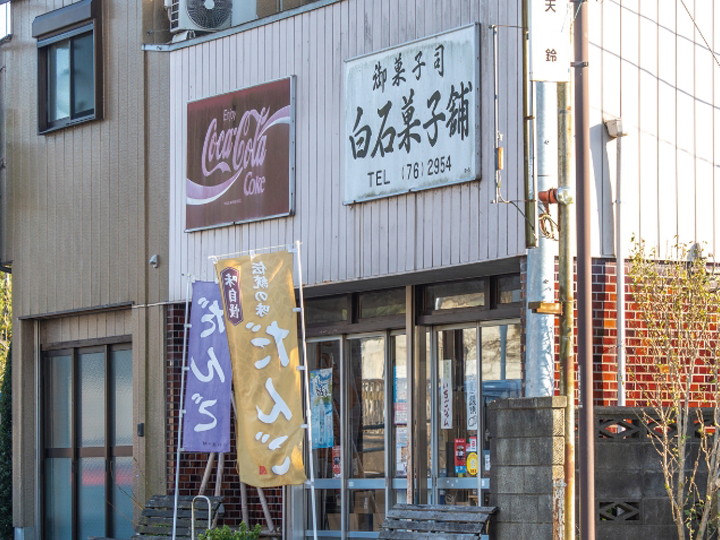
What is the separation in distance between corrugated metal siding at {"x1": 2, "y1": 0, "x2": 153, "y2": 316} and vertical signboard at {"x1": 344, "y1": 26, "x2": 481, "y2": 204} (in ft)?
12.4

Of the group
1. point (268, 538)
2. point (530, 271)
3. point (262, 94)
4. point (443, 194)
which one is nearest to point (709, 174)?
point (443, 194)

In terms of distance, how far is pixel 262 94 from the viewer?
13836 mm

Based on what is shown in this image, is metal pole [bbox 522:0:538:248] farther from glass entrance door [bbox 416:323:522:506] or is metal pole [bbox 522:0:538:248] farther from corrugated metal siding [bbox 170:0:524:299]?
glass entrance door [bbox 416:323:522:506]

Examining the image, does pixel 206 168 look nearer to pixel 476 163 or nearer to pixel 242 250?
pixel 242 250

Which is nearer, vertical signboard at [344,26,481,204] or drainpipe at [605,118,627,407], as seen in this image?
drainpipe at [605,118,627,407]

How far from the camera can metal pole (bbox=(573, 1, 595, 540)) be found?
884 centimetres

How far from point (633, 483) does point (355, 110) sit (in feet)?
16.2

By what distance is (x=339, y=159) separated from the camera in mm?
13016

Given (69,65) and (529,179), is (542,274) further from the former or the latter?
(69,65)

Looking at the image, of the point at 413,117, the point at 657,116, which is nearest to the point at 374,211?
the point at 413,117

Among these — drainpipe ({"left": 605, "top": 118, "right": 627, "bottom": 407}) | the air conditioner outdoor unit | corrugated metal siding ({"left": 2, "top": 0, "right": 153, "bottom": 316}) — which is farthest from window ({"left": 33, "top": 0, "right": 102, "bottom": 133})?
drainpipe ({"left": 605, "top": 118, "right": 627, "bottom": 407})

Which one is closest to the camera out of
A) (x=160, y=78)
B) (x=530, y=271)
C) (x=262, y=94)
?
(x=530, y=271)

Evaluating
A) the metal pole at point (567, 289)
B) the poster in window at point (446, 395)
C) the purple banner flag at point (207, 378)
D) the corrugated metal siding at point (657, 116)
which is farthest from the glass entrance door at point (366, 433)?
the metal pole at point (567, 289)

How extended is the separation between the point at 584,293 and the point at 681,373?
8.91ft
